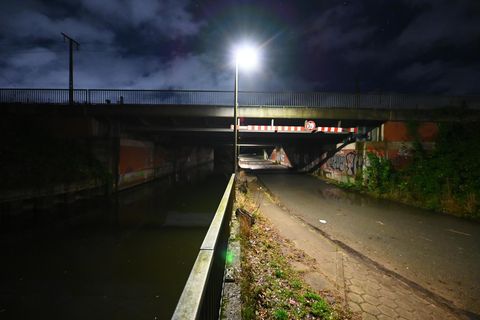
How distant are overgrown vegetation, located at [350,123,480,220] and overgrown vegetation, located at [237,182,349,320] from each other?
8.63 meters

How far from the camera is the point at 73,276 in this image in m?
5.73

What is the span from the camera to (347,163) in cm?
1670

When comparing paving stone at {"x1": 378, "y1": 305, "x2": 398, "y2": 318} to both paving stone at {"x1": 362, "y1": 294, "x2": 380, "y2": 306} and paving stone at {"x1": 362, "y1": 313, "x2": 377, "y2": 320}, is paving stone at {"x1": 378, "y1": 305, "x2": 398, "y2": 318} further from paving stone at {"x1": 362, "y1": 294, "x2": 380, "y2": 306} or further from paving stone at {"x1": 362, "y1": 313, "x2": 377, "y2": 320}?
paving stone at {"x1": 362, "y1": 313, "x2": 377, "y2": 320}

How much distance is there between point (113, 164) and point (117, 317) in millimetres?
12977

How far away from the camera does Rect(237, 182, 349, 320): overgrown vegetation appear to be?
307cm

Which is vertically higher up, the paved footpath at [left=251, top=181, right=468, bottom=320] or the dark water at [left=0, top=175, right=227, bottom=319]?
the paved footpath at [left=251, top=181, right=468, bottom=320]

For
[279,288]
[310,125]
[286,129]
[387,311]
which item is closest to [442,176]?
[310,125]

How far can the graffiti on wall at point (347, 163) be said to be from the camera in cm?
1540

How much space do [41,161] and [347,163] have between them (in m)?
18.8

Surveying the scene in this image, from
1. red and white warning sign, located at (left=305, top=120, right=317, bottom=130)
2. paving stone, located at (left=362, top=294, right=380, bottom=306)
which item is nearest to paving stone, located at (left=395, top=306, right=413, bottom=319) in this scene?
paving stone, located at (left=362, top=294, right=380, bottom=306)

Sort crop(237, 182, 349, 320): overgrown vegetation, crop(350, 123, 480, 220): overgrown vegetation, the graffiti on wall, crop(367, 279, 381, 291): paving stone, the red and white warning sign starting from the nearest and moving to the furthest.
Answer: crop(237, 182, 349, 320): overgrown vegetation
crop(367, 279, 381, 291): paving stone
crop(350, 123, 480, 220): overgrown vegetation
the red and white warning sign
the graffiti on wall

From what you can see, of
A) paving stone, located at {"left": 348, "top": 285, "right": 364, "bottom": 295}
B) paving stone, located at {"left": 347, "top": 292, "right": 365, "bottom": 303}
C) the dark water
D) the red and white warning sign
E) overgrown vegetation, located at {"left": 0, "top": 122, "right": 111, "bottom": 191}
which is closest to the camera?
paving stone, located at {"left": 347, "top": 292, "right": 365, "bottom": 303}

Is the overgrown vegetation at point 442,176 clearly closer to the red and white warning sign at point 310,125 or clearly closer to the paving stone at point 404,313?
the red and white warning sign at point 310,125

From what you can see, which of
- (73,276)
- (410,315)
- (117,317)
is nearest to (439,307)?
(410,315)
